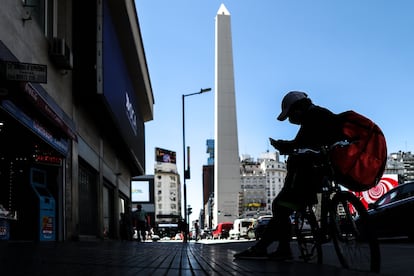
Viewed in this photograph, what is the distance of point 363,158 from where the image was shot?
12.2 ft

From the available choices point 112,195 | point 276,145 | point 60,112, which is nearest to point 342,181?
point 276,145

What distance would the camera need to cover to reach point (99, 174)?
1967 centimetres

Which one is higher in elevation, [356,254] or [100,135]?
[100,135]

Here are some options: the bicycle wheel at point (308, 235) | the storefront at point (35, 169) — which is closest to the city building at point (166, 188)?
the storefront at point (35, 169)

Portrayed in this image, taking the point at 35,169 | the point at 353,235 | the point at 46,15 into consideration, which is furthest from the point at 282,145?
the point at 46,15

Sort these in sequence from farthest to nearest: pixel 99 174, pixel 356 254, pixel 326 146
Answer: pixel 99 174, pixel 326 146, pixel 356 254

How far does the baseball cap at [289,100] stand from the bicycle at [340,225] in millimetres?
394

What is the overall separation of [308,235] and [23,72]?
5.77 metres

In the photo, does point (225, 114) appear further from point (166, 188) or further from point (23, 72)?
point (166, 188)

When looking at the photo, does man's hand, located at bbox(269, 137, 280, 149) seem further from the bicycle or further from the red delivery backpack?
the red delivery backpack

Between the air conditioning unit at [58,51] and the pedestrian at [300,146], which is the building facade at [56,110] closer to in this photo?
the air conditioning unit at [58,51]

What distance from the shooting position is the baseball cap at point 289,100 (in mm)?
4480

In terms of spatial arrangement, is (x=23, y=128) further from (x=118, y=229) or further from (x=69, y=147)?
(x=118, y=229)

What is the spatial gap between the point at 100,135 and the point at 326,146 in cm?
1700
